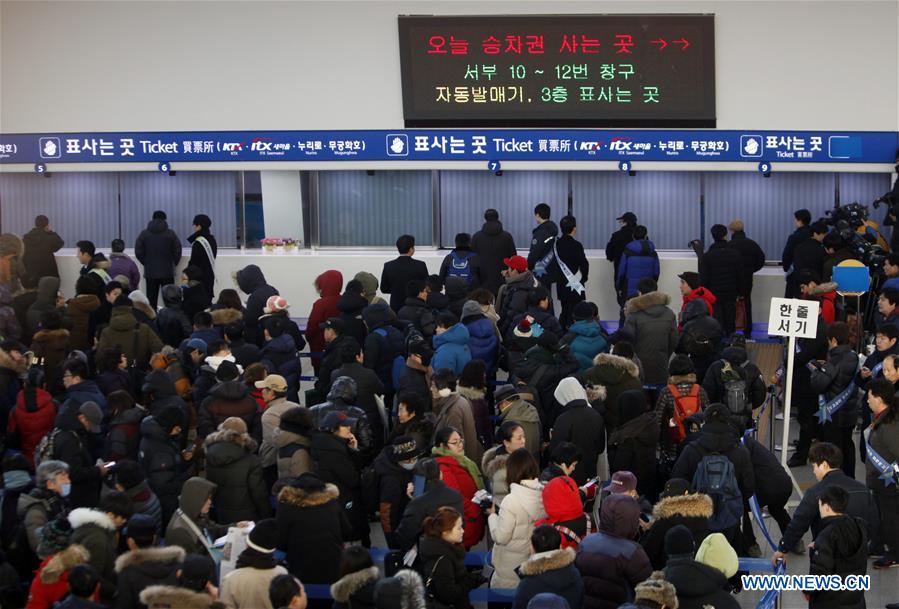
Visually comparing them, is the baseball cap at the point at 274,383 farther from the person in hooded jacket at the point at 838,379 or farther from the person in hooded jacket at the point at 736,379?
the person in hooded jacket at the point at 838,379

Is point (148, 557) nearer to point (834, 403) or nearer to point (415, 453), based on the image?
point (415, 453)

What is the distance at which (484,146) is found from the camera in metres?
15.8

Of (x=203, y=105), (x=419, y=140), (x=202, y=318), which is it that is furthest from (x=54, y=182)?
(x=202, y=318)

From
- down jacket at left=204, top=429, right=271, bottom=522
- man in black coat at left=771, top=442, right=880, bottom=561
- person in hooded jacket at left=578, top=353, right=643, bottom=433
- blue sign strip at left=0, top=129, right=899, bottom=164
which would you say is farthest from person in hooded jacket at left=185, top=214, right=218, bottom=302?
man in black coat at left=771, top=442, right=880, bottom=561

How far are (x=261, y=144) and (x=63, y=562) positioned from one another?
31.7 ft

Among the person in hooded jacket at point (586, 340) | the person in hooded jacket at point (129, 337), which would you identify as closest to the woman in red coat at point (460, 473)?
the person in hooded jacket at point (586, 340)

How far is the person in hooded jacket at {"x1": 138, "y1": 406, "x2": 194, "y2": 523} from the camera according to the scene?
866 cm

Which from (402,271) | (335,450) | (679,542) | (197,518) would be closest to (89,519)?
(197,518)

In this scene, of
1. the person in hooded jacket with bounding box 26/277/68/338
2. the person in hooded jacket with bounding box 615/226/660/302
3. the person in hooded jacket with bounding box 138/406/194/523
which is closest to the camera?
the person in hooded jacket with bounding box 138/406/194/523

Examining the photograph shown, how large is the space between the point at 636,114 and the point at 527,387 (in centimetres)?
643

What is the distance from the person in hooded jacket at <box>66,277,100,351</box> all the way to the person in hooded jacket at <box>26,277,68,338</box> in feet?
0.56

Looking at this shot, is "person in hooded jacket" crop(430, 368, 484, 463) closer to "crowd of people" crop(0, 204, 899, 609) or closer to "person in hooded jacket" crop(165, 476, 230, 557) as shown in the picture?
"crowd of people" crop(0, 204, 899, 609)

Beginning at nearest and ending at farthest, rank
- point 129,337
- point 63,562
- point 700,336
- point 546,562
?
point 546,562, point 63,562, point 700,336, point 129,337

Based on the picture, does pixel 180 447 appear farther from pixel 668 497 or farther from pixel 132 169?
pixel 132 169
